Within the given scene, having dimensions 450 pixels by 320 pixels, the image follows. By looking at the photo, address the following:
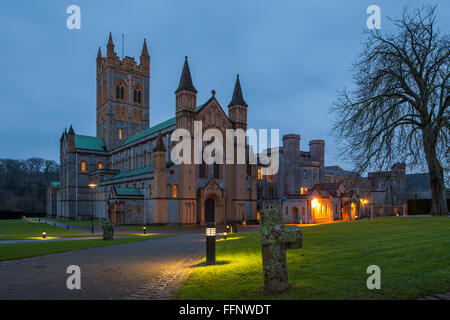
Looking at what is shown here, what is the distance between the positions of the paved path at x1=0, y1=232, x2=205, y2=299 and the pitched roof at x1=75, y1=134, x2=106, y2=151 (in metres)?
61.2

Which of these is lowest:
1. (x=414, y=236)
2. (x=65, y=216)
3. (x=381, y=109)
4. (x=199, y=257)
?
(x=65, y=216)

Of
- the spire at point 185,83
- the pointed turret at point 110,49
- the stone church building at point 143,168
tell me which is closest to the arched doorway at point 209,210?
the stone church building at point 143,168

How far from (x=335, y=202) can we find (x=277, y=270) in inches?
2042

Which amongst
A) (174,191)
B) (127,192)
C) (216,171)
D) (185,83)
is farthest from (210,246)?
(127,192)

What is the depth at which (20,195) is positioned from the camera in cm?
11025

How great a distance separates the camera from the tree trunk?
65.4 feet

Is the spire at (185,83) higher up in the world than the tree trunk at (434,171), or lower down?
higher up

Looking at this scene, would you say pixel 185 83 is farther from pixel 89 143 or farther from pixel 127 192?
pixel 89 143

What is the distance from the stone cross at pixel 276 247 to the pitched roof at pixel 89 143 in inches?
2836

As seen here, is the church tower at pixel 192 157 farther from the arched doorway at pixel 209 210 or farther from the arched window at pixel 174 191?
the arched doorway at pixel 209 210

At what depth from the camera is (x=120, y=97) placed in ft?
249

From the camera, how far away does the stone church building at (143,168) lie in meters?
46.8
